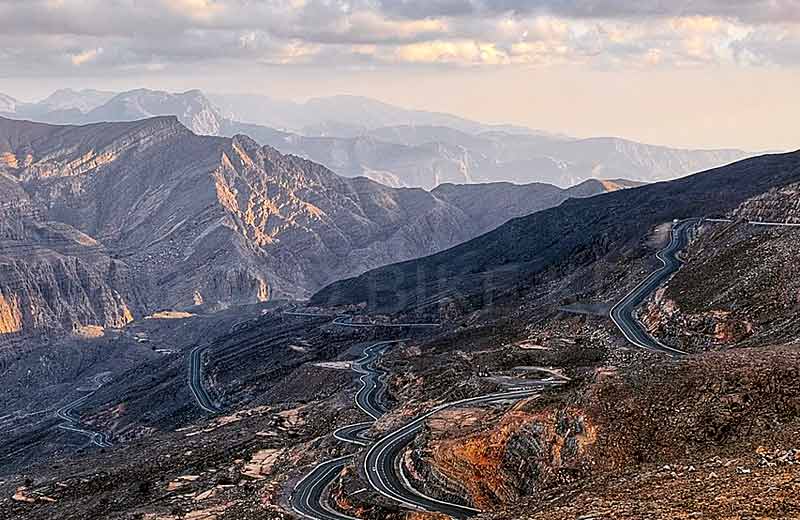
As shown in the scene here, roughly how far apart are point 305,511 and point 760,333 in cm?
4076

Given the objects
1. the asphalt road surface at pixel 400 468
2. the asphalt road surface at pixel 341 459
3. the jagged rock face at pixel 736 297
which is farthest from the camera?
the jagged rock face at pixel 736 297

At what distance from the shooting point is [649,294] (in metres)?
104

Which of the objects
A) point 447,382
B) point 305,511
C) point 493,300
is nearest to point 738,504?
point 305,511

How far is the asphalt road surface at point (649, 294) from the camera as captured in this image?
87956 mm

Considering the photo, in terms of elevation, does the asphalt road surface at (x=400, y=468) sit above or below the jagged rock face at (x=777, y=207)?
below

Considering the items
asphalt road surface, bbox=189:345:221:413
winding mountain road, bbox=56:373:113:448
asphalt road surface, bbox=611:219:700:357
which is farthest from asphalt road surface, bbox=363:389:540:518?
winding mountain road, bbox=56:373:113:448

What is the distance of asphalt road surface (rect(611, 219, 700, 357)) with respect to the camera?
88.0 meters

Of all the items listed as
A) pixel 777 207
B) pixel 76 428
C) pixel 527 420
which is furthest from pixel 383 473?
pixel 76 428

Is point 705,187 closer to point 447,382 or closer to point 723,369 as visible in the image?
point 447,382

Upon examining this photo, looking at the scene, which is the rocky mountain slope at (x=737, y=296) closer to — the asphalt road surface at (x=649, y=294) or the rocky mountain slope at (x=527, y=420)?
the rocky mountain slope at (x=527, y=420)

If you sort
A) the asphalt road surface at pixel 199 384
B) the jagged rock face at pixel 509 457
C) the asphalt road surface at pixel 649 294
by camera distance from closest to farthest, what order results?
the jagged rock face at pixel 509 457, the asphalt road surface at pixel 649 294, the asphalt road surface at pixel 199 384

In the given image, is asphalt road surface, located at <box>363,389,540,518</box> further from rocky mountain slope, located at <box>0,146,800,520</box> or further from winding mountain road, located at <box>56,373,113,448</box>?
winding mountain road, located at <box>56,373,113,448</box>

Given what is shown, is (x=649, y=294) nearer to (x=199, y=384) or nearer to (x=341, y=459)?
(x=341, y=459)

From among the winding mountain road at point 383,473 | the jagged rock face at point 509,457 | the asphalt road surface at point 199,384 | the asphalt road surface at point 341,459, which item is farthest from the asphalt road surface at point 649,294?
the asphalt road surface at point 199,384
